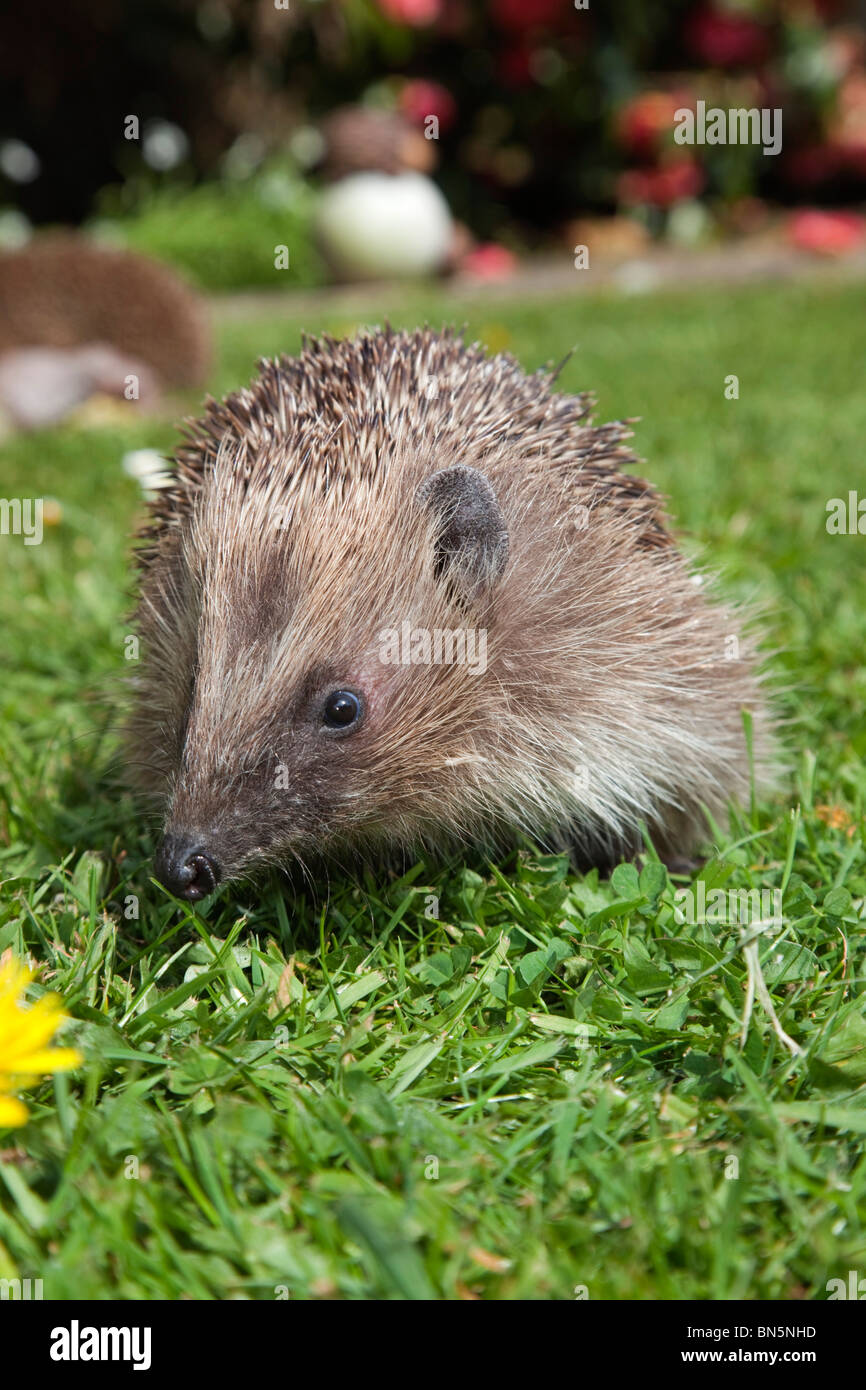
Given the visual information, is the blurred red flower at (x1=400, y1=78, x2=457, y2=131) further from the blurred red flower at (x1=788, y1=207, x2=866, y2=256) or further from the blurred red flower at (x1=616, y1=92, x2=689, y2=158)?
the blurred red flower at (x1=788, y1=207, x2=866, y2=256)

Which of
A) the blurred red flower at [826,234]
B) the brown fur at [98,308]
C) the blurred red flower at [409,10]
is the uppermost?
the blurred red flower at [409,10]

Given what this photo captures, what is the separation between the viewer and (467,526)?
8.41ft

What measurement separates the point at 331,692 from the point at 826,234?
1310cm

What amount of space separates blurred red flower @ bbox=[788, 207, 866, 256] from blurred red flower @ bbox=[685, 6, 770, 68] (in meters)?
2.07

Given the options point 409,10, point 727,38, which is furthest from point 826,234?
point 409,10

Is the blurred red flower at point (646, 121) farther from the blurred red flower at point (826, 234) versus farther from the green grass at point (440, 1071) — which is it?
the green grass at point (440, 1071)

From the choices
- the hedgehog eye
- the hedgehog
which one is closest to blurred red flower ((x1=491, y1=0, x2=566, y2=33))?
the hedgehog

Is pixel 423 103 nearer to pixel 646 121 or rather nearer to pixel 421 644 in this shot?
pixel 646 121

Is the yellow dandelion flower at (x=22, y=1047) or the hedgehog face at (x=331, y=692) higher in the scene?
the hedgehog face at (x=331, y=692)

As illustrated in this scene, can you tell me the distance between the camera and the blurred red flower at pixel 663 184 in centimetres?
1448

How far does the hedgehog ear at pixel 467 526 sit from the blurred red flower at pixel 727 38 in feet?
46.2

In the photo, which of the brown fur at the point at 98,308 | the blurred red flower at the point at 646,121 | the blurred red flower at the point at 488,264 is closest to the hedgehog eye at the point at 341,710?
the brown fur at the point at 98,308

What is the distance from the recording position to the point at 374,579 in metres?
2.52
